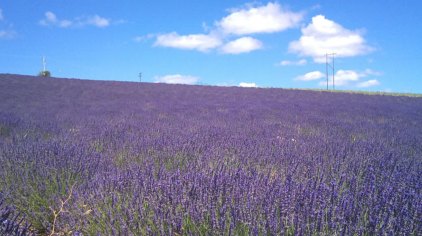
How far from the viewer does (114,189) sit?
6.95ft

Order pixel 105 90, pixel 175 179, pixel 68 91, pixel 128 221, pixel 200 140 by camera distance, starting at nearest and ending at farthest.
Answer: pixel 128 221, pixel 175 179, pixel 200 140, pixel 68 91, pixel 105 90

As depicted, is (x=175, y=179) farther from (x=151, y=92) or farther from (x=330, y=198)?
(x=151, y=92)

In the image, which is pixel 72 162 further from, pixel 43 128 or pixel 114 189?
pixel 43 128

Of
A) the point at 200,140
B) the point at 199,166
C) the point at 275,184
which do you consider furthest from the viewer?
the point at 200,140

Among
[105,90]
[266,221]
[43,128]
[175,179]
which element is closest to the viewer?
[266,221]

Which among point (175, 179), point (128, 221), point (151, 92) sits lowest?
point (128, 221)

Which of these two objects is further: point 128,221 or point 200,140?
point 200,140

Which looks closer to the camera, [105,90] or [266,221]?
[266,221]

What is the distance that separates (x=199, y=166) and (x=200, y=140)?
3.81 ft

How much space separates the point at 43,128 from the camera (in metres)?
4.96

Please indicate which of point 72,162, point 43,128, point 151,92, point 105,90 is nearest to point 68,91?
point 105,90

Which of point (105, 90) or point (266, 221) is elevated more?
point (105, 90)

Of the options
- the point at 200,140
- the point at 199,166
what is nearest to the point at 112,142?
the point at 200,140

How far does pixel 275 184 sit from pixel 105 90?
46.0 ft
